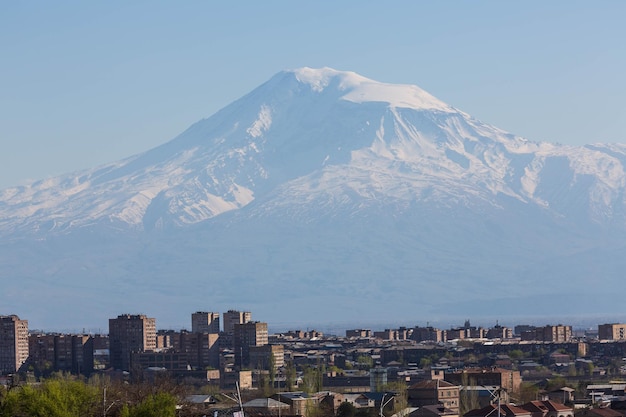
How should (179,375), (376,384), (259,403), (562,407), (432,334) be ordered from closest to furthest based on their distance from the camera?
(562,407), (259,403), (376,384), (179,375), (432,334)

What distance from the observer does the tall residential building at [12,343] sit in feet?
429

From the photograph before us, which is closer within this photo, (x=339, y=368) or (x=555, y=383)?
(x=555, y=383)

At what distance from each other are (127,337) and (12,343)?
27.5 ft

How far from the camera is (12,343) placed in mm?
132375

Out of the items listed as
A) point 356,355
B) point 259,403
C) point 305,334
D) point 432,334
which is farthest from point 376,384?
point 305,334

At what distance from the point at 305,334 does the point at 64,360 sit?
158 ft

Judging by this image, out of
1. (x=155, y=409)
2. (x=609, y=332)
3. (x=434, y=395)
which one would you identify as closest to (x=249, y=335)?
(x=609, y=332)

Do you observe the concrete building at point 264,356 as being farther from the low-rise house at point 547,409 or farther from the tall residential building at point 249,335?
the low-rise house at point 547,409

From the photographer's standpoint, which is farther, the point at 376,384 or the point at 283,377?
the point at 283,377

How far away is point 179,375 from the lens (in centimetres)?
11656

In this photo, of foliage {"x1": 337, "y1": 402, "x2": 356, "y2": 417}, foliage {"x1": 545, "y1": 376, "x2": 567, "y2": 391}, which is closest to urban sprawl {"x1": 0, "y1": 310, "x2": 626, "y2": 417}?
foliage {"x1": 337, "y1": 402, "x2": 356, "y2": 417}

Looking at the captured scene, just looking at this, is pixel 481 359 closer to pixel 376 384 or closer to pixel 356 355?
pixel 356 355

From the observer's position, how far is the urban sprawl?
74.8 m

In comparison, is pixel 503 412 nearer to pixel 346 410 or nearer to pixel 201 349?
pixel 346 410
